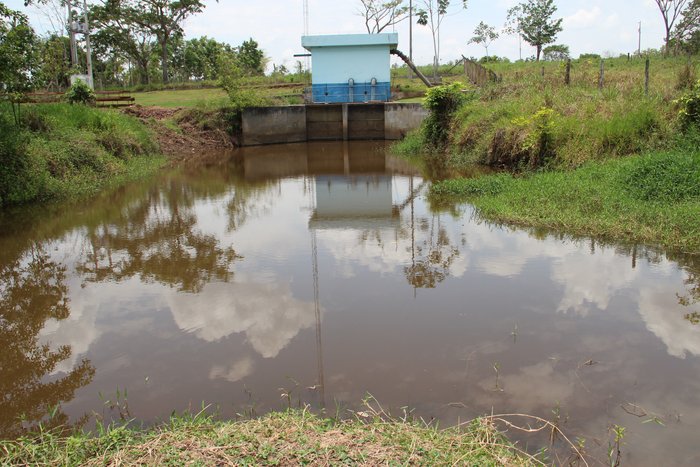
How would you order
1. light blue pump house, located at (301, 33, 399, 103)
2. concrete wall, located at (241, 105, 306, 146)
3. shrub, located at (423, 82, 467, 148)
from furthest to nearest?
light blue pump house, located at (301, 33, 399, 103) → concrete wall, located at (241, 105, 306, 146) → shrub, located at (423, 82, 467, 148)

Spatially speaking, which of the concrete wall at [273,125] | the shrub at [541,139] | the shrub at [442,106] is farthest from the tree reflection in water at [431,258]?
the concrete wall at [273,125]

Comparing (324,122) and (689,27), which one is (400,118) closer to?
(324,122)

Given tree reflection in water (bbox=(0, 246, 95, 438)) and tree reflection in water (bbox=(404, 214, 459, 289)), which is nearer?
tree reflection in water (bbox=(0, 246, 95, 438))

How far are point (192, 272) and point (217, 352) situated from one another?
2.46m

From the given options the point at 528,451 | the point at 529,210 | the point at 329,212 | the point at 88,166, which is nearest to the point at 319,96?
the point at 88,166

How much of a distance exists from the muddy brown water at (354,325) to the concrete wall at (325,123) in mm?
15484

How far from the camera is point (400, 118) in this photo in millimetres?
24891

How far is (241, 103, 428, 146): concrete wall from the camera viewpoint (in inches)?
980

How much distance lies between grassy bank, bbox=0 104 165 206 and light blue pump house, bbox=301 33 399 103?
10.4 meters

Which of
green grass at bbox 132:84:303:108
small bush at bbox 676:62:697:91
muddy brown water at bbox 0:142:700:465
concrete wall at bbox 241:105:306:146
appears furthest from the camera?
green grass at bbox 132:84:303:108

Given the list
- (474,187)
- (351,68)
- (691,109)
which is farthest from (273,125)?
(691,109)

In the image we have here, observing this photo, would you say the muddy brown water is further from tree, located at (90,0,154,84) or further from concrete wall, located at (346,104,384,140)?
tree, located at (90,0,154,84)

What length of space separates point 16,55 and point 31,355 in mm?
8254

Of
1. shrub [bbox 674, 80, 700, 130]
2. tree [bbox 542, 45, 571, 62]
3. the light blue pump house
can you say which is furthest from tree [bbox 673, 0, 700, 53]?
shrub [bbox 674, 80, 700, 130]
